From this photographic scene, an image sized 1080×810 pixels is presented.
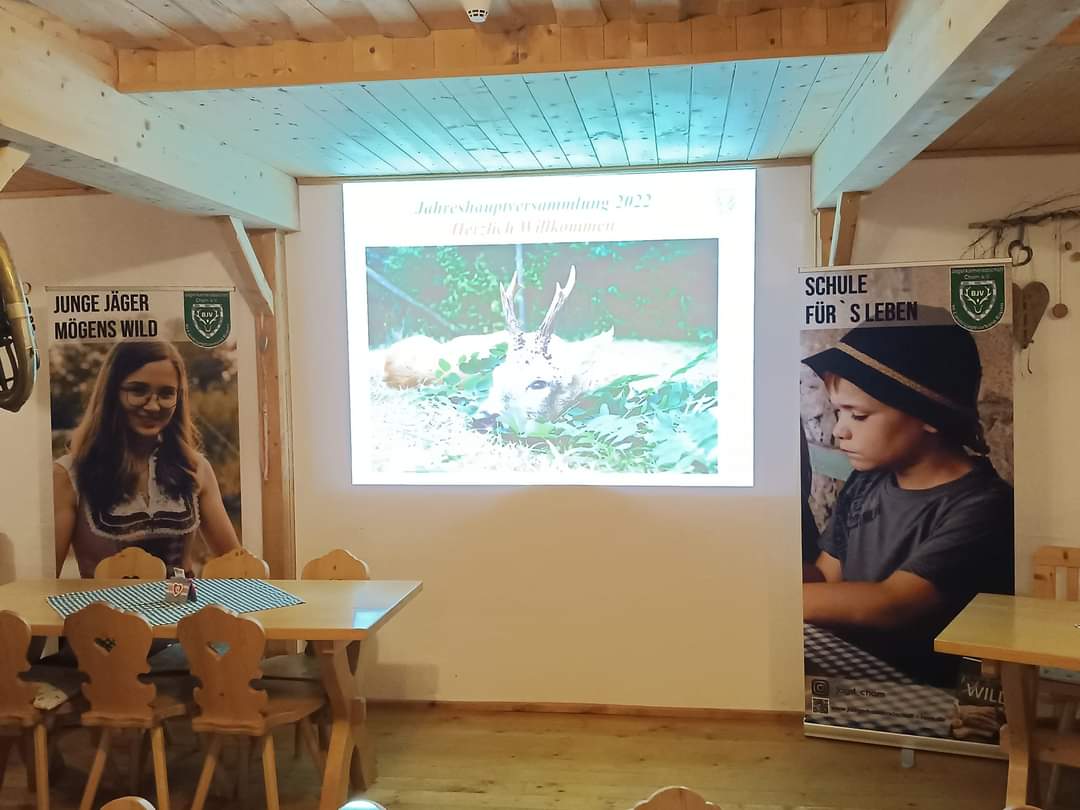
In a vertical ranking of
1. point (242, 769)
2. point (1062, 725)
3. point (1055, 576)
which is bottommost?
point (242, 769)

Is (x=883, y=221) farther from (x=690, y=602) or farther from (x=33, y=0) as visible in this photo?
A: (x=33, y=0)

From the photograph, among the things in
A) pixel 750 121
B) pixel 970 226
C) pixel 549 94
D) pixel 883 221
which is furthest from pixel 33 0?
pixel 970 226

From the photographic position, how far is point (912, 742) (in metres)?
3.64

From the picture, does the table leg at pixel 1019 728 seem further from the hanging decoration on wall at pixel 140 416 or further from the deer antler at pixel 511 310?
the hanging decoration on wall at pixel 140 416

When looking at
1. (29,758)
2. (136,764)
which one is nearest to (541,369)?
(136,764)

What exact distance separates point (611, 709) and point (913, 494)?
1.66 meters

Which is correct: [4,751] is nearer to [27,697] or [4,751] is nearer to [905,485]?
[27,697]

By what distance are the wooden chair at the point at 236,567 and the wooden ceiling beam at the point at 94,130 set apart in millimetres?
1440

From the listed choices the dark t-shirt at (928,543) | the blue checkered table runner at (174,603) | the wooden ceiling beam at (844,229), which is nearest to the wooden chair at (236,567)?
the blue checkered table runner at (174,603)

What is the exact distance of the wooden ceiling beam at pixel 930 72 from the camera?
1.85 m

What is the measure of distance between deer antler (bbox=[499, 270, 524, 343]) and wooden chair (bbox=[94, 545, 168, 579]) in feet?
6.08

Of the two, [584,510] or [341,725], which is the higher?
[584,510]

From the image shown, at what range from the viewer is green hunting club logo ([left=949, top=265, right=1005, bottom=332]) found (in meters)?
3.57

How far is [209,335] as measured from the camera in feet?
13.9
